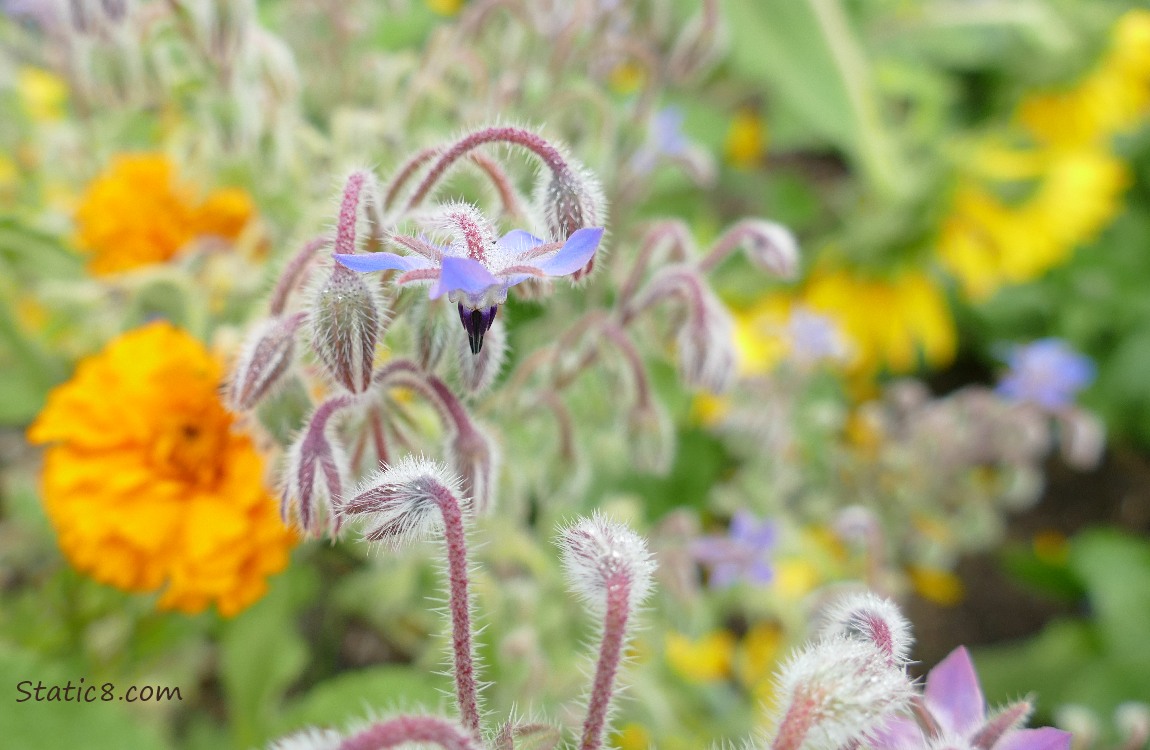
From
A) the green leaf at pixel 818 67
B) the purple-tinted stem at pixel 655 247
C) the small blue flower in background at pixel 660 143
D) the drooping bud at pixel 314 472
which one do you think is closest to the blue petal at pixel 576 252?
the drooping bud at pixel 314 472

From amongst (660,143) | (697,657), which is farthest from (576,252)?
(697,657)

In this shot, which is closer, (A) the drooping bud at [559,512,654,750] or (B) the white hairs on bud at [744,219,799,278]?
(A) the drooping bud at [559,512,654,750]

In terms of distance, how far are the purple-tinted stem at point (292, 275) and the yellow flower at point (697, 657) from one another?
52 centimetres

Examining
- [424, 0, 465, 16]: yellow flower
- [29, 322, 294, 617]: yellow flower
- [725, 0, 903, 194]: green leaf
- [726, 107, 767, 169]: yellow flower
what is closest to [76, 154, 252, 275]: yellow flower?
[29, 322, 294, 617]: yellow flower

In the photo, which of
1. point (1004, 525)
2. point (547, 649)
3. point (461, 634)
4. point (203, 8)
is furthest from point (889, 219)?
point (461, 634)

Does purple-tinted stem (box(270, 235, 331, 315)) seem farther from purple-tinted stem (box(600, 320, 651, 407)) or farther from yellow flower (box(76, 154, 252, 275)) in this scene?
yellow flower (box(76, 154, 252, 275))

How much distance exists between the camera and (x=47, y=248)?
0.58 m

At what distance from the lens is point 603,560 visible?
25 cm

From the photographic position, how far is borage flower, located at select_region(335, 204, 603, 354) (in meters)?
0.25

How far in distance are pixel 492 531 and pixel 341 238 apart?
343 millimetres

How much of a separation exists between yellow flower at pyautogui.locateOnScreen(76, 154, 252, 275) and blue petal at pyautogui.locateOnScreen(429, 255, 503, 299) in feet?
1.58

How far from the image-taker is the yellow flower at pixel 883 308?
1.11m

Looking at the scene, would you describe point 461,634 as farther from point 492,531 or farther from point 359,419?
point 492,531

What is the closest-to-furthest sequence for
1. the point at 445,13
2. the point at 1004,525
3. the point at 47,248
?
1. the point at 47,248
2. the point at 445,13
3. the point at 1004,525
